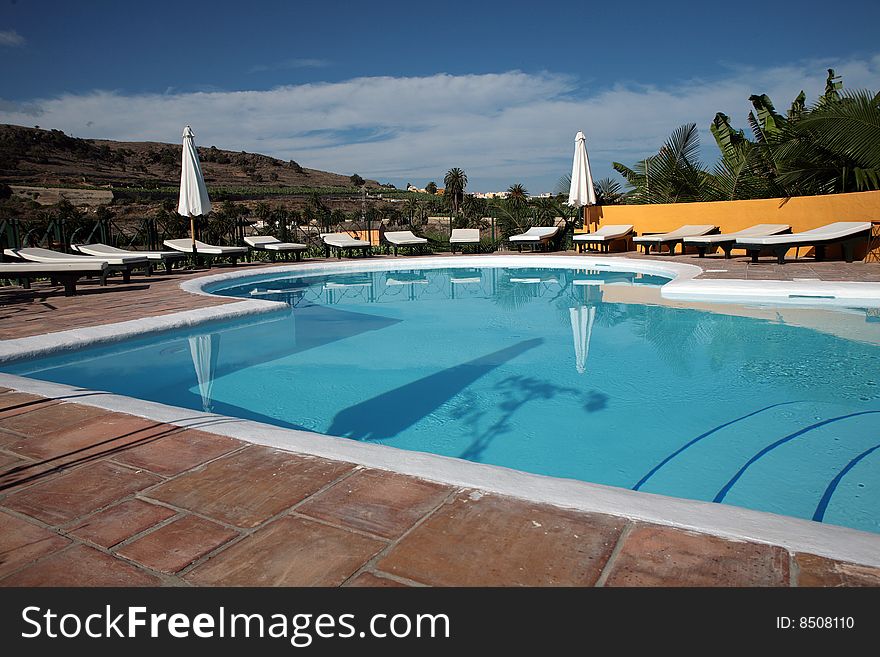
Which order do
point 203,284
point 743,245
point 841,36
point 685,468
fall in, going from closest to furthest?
point 685,468 < point 203,284 < point 743,245 < point 841,36

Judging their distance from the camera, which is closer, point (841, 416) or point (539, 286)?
point (841, 416)

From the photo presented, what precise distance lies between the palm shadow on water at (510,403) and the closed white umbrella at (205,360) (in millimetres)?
2173

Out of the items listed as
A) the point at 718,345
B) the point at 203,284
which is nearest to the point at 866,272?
the point at 718,345

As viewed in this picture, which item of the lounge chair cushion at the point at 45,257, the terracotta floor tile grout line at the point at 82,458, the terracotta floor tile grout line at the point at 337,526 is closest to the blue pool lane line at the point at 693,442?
the terracotta floor tile grout line at the point at 337,526

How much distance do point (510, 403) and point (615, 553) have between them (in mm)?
3129

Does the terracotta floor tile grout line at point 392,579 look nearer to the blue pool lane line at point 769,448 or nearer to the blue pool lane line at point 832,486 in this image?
the blue pool lane line at point 769,448

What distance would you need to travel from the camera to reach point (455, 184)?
2554 inches

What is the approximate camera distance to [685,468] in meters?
3.50

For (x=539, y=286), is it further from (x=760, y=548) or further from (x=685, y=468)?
(x=760, y=548)

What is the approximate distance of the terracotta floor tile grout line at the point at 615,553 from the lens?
1555mm

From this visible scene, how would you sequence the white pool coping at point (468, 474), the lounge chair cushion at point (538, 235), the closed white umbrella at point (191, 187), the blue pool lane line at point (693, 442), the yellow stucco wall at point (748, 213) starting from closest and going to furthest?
1. the white pool coping at point (468, 474)
2. the blue pool lane line at point (693, 442)
3. the yellow stucco wall at point (748, 213)
4. the closed white umbrella at point (191, 187)
5. the lounge chair cushion at point (538, 235)

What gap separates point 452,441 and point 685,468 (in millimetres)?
1527
